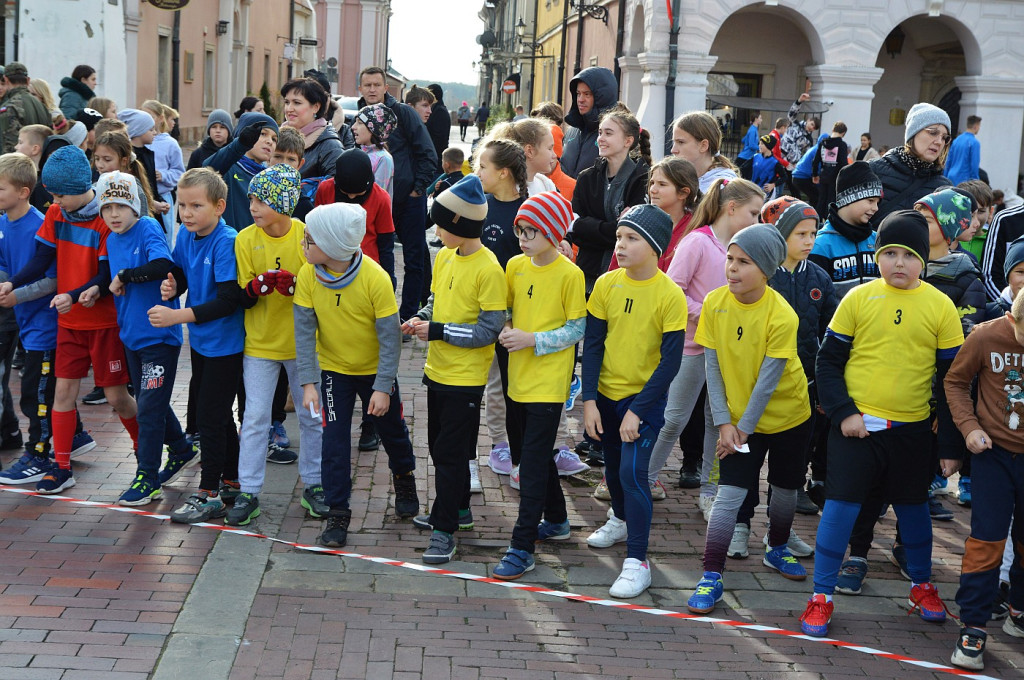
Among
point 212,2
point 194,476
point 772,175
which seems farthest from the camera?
point 212,2

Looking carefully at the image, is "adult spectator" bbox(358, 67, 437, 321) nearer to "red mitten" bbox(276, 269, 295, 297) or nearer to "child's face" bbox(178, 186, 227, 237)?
"child's face" bbox(178, 186, 227, 237)

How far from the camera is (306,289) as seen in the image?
5.29 meters

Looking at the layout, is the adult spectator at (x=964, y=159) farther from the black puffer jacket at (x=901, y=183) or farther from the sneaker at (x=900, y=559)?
the sneaker at (x=900, y=559)

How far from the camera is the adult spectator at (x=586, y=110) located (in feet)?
24.6

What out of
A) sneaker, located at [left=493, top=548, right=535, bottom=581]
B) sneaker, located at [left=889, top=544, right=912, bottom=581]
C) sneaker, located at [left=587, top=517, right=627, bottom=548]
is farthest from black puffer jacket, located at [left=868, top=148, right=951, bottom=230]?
sneaker, located at [left=493, top=548, right=535, bottom=581]

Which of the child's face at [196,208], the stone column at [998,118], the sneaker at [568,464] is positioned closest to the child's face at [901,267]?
the sneaker at [568,464]

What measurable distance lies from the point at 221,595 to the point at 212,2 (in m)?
34.6

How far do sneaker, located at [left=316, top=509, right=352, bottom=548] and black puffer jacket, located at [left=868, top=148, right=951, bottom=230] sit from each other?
3.43 m

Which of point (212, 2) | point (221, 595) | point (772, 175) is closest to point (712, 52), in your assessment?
point (772, 175)

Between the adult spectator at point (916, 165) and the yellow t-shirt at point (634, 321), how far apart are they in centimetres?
203

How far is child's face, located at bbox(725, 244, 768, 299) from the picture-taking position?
15.6 ft

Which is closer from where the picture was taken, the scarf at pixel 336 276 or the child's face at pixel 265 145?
the scarf at pixel 336 276

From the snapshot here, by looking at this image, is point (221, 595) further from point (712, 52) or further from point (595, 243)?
point (712, 52)

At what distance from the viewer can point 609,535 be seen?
5.51 m
